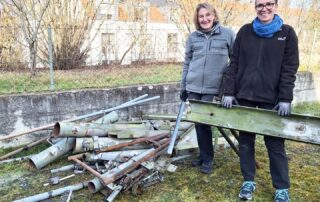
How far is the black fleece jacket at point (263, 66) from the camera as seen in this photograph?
296 cm

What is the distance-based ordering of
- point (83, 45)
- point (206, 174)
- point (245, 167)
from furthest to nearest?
point (83, 45) < point (206, 174) < point (245, 167)

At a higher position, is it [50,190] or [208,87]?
[208,87]

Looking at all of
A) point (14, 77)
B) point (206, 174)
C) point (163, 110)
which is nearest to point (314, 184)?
point (206, 174)

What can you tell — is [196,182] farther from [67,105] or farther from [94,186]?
[67,105]

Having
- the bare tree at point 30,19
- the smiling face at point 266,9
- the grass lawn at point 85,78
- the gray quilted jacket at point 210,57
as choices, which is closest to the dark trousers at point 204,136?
the gray quilted jacket at point 210,57

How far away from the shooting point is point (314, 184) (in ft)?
12.4

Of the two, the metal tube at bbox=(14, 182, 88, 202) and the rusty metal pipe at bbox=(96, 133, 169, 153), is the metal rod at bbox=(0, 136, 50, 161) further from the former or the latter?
the metal tube at bbox=(14, 182, 88, 202)

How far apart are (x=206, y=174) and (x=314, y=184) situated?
126 centimetres

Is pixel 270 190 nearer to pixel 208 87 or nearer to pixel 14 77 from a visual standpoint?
Answer: pixel 208 87

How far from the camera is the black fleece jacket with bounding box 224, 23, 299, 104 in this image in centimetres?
296

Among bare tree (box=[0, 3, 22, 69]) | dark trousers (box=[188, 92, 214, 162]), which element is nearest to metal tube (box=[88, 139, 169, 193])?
dark trousers (box=[188, 92, 214, 162])

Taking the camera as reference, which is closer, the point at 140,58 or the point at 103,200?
the point at 103,200

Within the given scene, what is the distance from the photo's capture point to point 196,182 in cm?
381

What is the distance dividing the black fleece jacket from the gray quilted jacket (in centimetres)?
30
